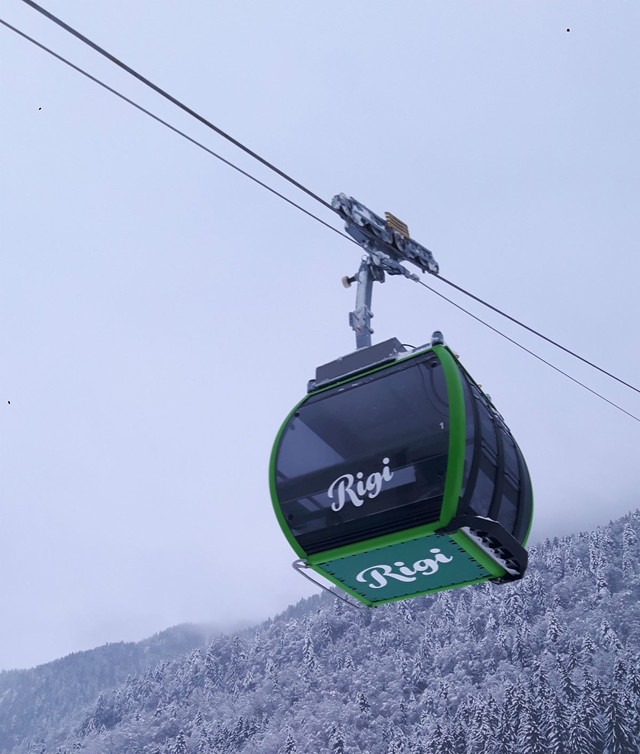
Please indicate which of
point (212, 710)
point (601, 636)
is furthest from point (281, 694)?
point (601, 636)

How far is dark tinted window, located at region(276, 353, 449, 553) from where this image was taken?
26.1ft

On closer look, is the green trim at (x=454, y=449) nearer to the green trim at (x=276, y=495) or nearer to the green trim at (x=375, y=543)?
the green trim at (x=375, y=543)

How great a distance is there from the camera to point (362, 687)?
166000 millimetres

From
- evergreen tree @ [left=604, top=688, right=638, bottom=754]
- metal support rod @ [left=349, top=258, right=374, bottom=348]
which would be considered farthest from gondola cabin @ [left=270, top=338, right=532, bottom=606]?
evergreen tree @ [left=604, top=688, right=638, bottom=754]

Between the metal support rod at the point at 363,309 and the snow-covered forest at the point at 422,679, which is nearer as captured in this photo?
the metal support rod at the point at 363,309

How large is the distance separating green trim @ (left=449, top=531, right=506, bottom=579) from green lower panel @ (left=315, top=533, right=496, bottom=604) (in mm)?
11

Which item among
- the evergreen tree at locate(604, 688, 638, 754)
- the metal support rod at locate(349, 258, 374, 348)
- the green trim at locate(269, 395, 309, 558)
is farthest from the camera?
the evergreen tree at locate(604, 688, 638, 754)

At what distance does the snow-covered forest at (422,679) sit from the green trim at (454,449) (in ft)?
342

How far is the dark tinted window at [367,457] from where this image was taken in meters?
7.96

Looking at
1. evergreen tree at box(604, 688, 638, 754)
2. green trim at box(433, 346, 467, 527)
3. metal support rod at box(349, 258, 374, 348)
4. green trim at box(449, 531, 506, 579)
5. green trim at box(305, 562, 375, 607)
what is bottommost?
green trim at box(449, 531, 506, 579)

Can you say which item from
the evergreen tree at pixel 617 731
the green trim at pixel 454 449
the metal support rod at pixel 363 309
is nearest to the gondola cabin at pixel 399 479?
the green trim at pixel 454 449

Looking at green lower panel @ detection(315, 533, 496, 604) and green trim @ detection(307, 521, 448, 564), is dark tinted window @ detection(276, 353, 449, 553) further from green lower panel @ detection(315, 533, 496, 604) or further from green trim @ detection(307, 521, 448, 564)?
green lower panel @ detection(315, 533, 496, 604)

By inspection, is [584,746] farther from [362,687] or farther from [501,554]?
[501,554]

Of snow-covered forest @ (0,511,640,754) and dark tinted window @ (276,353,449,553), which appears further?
snow-covered forest @ (0,511,640,754)
